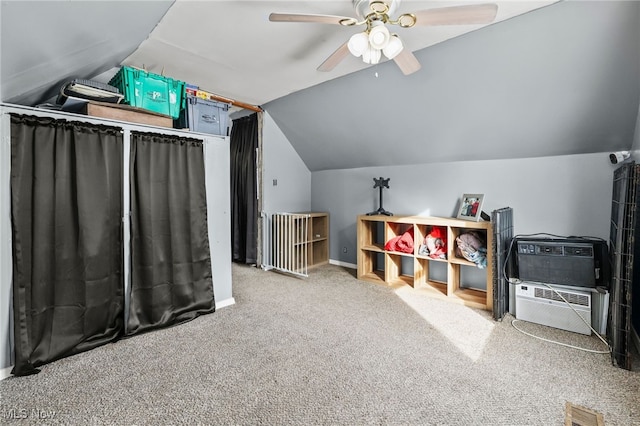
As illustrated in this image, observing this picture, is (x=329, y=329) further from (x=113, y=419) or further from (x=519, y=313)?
(x=519, y=313)

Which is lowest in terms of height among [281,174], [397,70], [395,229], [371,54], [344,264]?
[344,264]

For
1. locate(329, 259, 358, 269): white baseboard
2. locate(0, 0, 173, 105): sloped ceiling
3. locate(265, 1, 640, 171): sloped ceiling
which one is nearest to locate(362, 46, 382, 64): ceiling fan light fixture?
locate(265, 1, 640, 171): sloped ceiling

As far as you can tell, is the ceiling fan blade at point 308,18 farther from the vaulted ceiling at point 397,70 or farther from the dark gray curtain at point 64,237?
the dark gray curtain at point 64,237

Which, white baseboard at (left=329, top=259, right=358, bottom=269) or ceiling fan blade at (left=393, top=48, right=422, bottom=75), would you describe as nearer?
ceiling fan blade at (left=393, top=48, right=422, bottom=75)

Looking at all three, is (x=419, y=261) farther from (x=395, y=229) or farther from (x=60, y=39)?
(x=60, y=39)

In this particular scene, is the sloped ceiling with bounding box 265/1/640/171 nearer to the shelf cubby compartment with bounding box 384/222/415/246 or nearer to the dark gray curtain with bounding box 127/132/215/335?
the shelf cubby compartment with bounding box 384/222/415/246

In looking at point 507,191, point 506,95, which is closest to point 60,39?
point 506,95

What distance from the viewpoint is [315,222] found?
4621 mm

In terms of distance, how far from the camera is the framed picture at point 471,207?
306 cm

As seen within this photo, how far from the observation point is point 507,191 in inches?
119

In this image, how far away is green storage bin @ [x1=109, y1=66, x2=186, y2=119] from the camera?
231 centimetres

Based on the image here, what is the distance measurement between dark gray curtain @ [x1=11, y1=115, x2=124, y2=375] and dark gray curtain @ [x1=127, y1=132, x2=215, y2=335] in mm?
119

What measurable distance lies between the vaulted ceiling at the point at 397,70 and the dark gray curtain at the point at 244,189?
888 millimetres

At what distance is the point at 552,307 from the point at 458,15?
2344 millimetres
